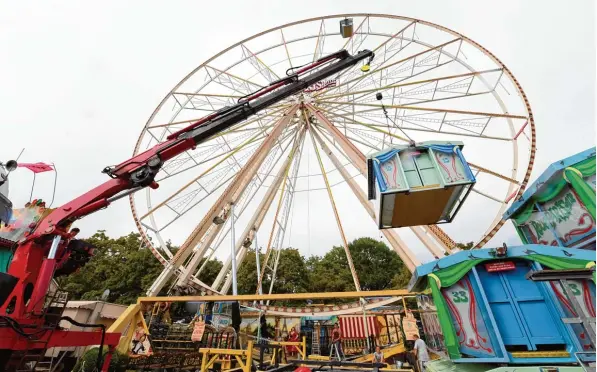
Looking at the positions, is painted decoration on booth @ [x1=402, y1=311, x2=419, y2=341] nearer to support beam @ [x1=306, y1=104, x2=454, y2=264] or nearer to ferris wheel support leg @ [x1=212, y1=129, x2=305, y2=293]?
support beam @ [x1=306, y1=104, x2=454, y2=264]

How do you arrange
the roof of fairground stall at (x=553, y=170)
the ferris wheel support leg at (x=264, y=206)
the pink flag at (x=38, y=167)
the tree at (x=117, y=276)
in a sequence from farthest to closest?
the tree at (x=117, y=276) < the ferris wheel support leg at (x=264, y=206) < the pink flag at (x=38, y=167) < the roof of fairground stall at (x=553, y=170)

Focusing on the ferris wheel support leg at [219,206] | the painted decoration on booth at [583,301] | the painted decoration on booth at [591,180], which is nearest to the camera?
the painted decoration on booth at [583,301]

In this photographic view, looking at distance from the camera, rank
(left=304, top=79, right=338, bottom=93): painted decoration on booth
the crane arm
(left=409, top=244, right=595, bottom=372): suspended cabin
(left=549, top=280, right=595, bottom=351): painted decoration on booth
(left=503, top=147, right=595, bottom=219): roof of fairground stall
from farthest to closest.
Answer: (left=304, top=79, right=338, bottom=93): painted decoration on booth < the crane arm < (left=503, top=147, right=595, bottom=219): roof of fairground stall < (left=409, top=244, right=595, bottom=372): suspended cabin < (left=549, top=280, right=595, bottom=351): painted decoration on booth

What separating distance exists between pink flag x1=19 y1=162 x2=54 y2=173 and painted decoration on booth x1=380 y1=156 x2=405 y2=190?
8.17m

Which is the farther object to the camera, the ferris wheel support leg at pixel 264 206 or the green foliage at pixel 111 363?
the ferris wheel support leg at pixel 264 206

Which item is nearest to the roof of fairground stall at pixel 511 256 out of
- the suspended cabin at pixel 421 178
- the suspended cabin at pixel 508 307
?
the suspended cabin at pixel 508 307

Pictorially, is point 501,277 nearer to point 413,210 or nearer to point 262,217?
point 413,210

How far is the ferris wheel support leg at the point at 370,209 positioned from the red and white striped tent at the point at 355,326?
21.0 feet

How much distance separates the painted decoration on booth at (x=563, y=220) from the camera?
4.02 metres

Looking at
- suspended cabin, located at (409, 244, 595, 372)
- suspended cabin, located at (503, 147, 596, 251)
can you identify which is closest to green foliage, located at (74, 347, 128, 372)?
suspended cabin, located at (409, 244, 595, 372)

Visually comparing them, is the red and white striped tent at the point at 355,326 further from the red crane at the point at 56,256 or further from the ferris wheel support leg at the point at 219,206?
the red crane at the point at 56,256

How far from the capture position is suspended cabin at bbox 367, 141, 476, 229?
187 inches

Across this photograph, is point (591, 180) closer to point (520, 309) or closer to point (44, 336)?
point (520, 309)

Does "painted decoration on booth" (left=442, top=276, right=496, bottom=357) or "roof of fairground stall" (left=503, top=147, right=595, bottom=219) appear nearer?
"painted decoration on booth" (left=442, top=276, right=496, bottom=357)
